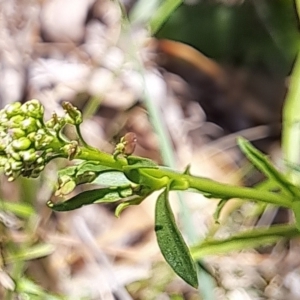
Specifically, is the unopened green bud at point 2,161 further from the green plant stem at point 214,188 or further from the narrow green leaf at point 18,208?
the narrow green leaf at point 18,208

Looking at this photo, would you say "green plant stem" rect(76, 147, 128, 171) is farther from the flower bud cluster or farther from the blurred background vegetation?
the blurred background vegetation

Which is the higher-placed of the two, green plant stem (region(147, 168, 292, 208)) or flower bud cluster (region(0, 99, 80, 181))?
flower bud cluster (region(0, 99, 80, 181))

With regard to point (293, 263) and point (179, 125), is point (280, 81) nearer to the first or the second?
point (179, 125)

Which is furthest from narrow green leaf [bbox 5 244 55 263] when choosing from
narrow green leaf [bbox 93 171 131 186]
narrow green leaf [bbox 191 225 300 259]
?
narrow green leaf [bbox 93 171 131 186]

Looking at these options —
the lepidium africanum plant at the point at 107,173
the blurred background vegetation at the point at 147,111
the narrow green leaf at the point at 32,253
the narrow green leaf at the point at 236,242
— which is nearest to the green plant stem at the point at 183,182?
the lepidium africanum plant at the point at 107,173

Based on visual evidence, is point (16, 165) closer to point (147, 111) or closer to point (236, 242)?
point (236, 242)

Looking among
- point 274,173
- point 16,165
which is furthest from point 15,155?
point 274,173
